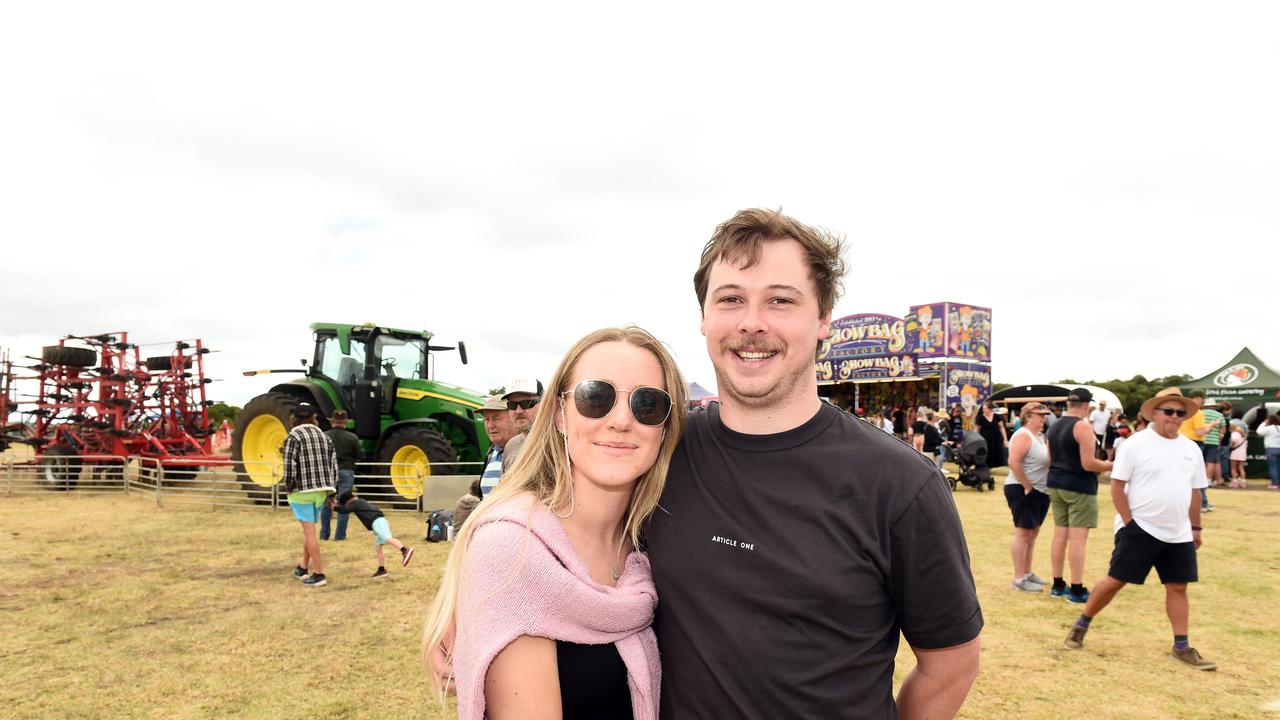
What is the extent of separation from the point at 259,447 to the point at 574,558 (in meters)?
12.6

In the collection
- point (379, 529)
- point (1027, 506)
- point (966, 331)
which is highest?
point (966, 331)

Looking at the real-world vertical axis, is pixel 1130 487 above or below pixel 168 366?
below

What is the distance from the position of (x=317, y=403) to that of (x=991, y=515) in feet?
35.6

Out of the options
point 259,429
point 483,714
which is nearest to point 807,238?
point 483,714

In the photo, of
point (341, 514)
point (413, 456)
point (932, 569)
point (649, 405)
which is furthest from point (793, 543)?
point (413, 456)

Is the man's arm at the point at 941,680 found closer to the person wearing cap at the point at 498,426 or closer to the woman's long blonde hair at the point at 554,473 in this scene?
the woman's long blonde hair at the point at 554,473

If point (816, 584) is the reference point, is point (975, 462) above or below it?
below

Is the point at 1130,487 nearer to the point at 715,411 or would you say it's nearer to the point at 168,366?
the point at 715,411

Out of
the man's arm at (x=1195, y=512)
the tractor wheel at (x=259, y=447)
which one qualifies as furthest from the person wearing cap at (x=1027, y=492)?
the tractor wheel at (x=259, y=447)

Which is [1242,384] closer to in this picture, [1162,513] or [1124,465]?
[1124,465]

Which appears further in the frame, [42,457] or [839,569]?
[42,457]

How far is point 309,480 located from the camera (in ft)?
23.8

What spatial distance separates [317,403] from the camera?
11.5 m

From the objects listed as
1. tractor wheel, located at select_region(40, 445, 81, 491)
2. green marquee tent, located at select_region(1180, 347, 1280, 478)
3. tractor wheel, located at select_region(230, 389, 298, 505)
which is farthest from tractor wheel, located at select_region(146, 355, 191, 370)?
green marquee tent, located at select_region(1180, 347, 1280, 478)
